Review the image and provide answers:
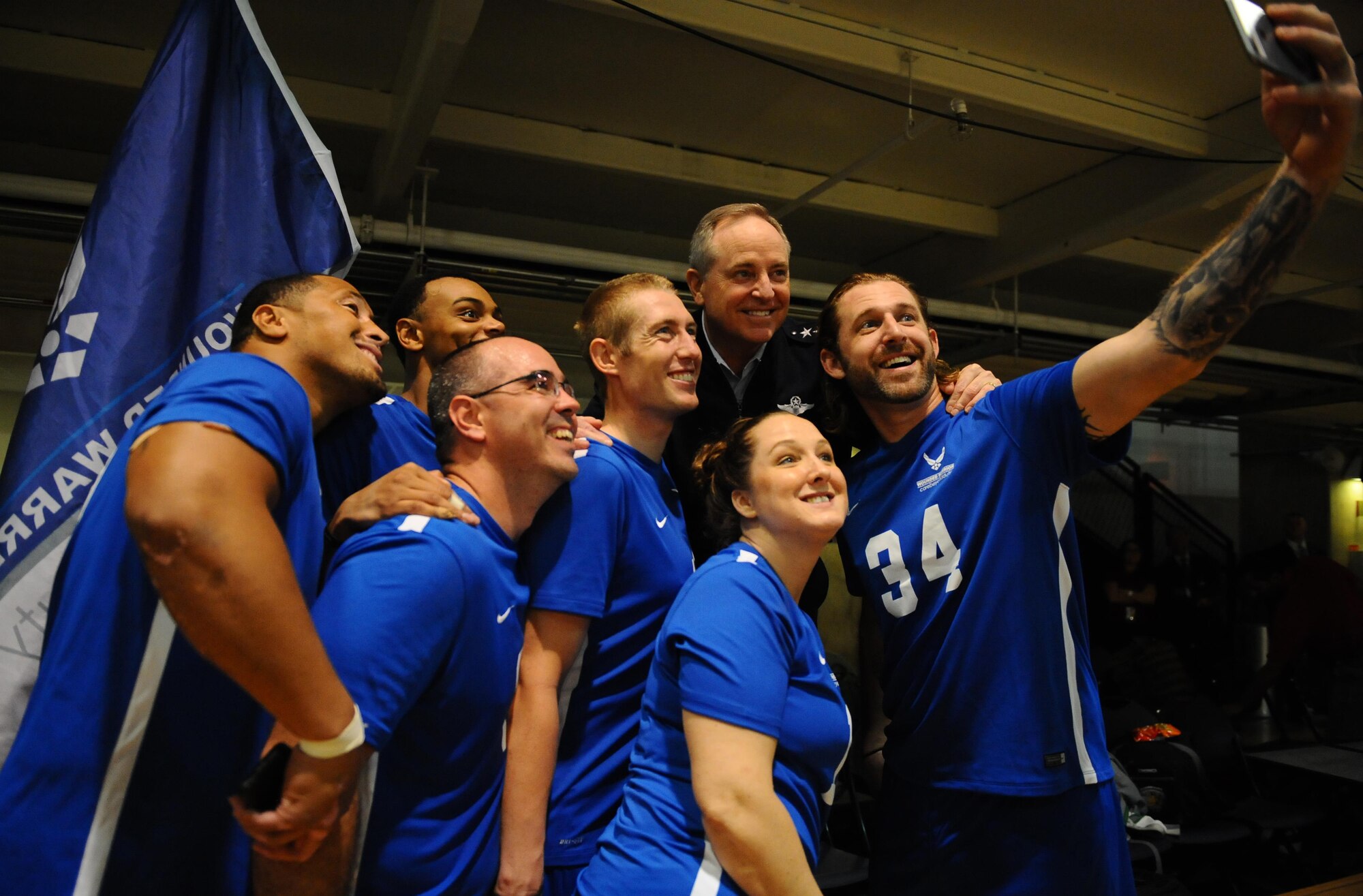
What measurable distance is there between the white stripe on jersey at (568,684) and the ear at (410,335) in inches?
54.1

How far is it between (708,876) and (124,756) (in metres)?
0.95

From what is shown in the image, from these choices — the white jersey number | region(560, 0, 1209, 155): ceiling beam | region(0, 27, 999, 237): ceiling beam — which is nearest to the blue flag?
the white jersey number

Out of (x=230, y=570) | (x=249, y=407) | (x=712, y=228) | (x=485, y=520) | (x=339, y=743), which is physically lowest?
(x=339, y=743)

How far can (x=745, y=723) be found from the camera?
1.48m

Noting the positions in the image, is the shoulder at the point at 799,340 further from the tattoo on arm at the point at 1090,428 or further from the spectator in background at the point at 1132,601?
the spectator in background at the point at 1132,601

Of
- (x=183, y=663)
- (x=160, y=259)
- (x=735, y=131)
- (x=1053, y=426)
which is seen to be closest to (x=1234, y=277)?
(x=1053, y=426)

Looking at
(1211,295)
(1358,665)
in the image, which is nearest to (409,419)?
(1211,295)

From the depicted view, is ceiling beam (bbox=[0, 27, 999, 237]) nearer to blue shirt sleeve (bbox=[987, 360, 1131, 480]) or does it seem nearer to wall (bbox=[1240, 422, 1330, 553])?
blue shirt sleeve (bbox=[987, 360, 1131, 480])

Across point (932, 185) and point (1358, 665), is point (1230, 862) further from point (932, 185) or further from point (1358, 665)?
point (932, 185)

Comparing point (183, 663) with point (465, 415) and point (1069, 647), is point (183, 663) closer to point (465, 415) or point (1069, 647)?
point (465, 415)

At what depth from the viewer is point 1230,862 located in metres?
5.26

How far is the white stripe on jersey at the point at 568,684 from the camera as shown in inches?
72.9

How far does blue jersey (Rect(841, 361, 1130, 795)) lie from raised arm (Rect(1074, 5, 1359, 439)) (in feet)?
0.46

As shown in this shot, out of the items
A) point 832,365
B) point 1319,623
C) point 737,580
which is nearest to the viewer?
point 737,580
